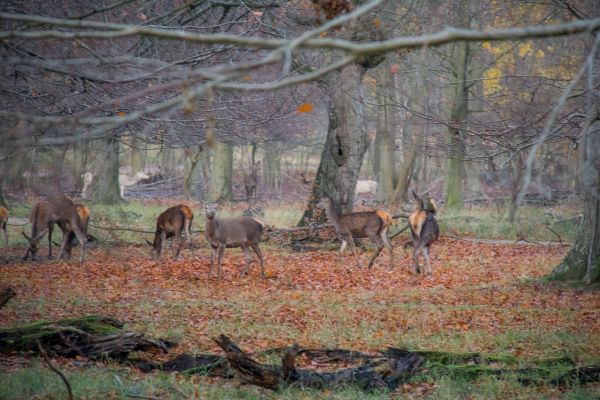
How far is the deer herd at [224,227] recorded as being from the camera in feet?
53.5

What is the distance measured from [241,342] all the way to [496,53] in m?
22.8

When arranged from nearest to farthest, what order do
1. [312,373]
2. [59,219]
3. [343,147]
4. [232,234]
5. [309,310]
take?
1. [312,373]
2. [309,310]
3. [232,234]
4. [59,219]
5. [343,147]

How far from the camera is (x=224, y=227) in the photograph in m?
16.4

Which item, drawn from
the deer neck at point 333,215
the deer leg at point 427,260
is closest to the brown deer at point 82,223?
the deer neck at point 333,215

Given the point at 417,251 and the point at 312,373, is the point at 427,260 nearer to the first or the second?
the point at 417,251

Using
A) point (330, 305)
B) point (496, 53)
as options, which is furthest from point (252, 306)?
point (496, 53)

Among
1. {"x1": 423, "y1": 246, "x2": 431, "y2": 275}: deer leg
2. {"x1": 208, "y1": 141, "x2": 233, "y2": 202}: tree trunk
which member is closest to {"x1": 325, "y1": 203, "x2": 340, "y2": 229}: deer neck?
{"x1": 423, "y1": 246, "x2": 431, "y2": 275}: deer leg

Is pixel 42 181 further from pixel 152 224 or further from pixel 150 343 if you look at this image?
pixel 152 224

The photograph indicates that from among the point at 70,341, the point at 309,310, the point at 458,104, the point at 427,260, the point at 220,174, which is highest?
the point at 458,104

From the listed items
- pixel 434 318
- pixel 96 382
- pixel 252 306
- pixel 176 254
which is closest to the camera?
pixel 96 382

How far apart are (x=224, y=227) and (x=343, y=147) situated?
18.7ft

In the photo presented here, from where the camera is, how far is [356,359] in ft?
27.5

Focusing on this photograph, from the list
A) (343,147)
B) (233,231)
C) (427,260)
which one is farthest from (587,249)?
(343,147)

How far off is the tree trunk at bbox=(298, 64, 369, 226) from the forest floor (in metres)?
3.27
